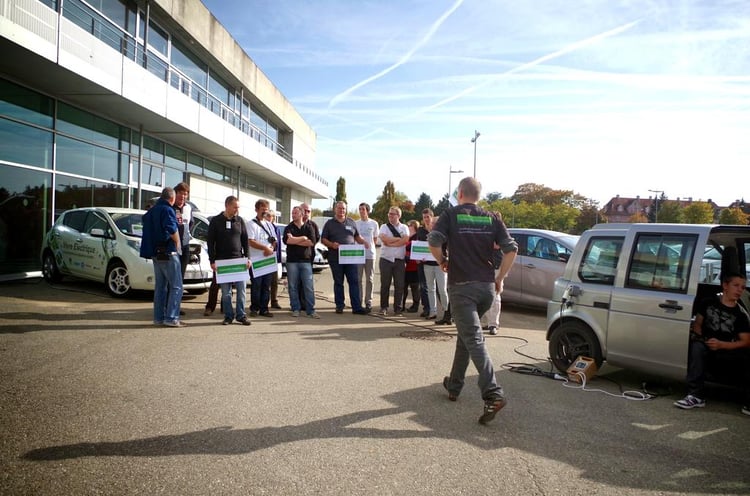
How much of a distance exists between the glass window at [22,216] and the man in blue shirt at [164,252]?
21.5 ft

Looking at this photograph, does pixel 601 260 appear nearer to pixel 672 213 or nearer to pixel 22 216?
A: pixel 22 216

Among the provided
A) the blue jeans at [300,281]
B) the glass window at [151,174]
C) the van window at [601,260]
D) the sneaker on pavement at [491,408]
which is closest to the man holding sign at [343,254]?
the blue jeans at [300,281]

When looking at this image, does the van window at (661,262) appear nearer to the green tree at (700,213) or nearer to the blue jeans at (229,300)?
the blue jeans at (229,300)

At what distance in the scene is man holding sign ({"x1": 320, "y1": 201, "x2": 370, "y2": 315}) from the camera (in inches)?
361

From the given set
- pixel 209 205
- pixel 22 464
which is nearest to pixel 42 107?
pixel 209 205

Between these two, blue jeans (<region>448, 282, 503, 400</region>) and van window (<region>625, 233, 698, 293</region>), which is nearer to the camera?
blue jeans (<region>448, 282, 503, 400</region>)

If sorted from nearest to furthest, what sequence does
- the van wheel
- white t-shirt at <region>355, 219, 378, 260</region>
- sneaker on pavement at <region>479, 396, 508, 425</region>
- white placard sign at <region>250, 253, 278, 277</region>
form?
sneaker on pavement at <region>479, 396, 508, 425</region> → the van wheel → white placard sign at <region>250, 253, 278, 277</region> → white t-shirt at <region>355, 219, 378, 260</region>

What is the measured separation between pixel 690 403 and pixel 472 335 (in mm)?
2304

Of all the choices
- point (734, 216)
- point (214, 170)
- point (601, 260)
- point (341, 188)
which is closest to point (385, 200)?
point (341, 188)

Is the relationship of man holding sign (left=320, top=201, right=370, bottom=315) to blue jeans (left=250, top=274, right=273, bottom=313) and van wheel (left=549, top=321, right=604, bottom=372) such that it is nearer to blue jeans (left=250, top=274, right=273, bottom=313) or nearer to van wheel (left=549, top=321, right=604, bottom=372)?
blue jeans (left=250, top=274, right=273, bottom=313)

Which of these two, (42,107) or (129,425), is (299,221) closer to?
(129,425)

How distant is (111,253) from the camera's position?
31.0ft

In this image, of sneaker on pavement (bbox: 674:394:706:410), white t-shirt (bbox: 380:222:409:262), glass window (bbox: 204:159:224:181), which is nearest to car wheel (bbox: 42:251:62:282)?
white t-shirt (bbox: 380:222:409:262)

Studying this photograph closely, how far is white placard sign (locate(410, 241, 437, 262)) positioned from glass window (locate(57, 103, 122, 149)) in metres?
10.2
